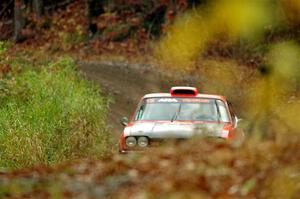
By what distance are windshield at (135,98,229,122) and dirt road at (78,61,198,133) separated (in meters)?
9.21

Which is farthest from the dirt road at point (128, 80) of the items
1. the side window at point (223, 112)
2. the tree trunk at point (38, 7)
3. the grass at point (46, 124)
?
the side window at point (223, 112)

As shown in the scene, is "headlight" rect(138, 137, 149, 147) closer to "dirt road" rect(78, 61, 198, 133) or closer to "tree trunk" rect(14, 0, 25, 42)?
"dirt road" rect(78, 61, 198, 133)

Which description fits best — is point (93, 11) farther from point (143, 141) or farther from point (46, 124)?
point (143, 141)

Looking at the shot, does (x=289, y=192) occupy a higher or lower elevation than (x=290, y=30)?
lower

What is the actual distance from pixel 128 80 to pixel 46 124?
610 inches

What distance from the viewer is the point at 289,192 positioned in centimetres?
577

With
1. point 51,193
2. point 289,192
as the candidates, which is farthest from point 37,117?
point 289,192

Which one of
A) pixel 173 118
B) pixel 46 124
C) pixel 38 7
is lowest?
pixel 38 7

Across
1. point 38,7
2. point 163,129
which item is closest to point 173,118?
point 163,129

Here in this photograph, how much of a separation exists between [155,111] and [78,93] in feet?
22.0

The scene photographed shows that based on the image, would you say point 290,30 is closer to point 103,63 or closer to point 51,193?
point 51,193

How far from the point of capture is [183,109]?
13.7 meters

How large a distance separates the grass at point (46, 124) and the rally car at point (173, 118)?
1111 mm

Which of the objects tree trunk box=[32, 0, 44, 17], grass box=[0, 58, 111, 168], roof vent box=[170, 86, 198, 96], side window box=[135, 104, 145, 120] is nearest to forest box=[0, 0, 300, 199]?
grass box=[0, 58, 111, 168]
